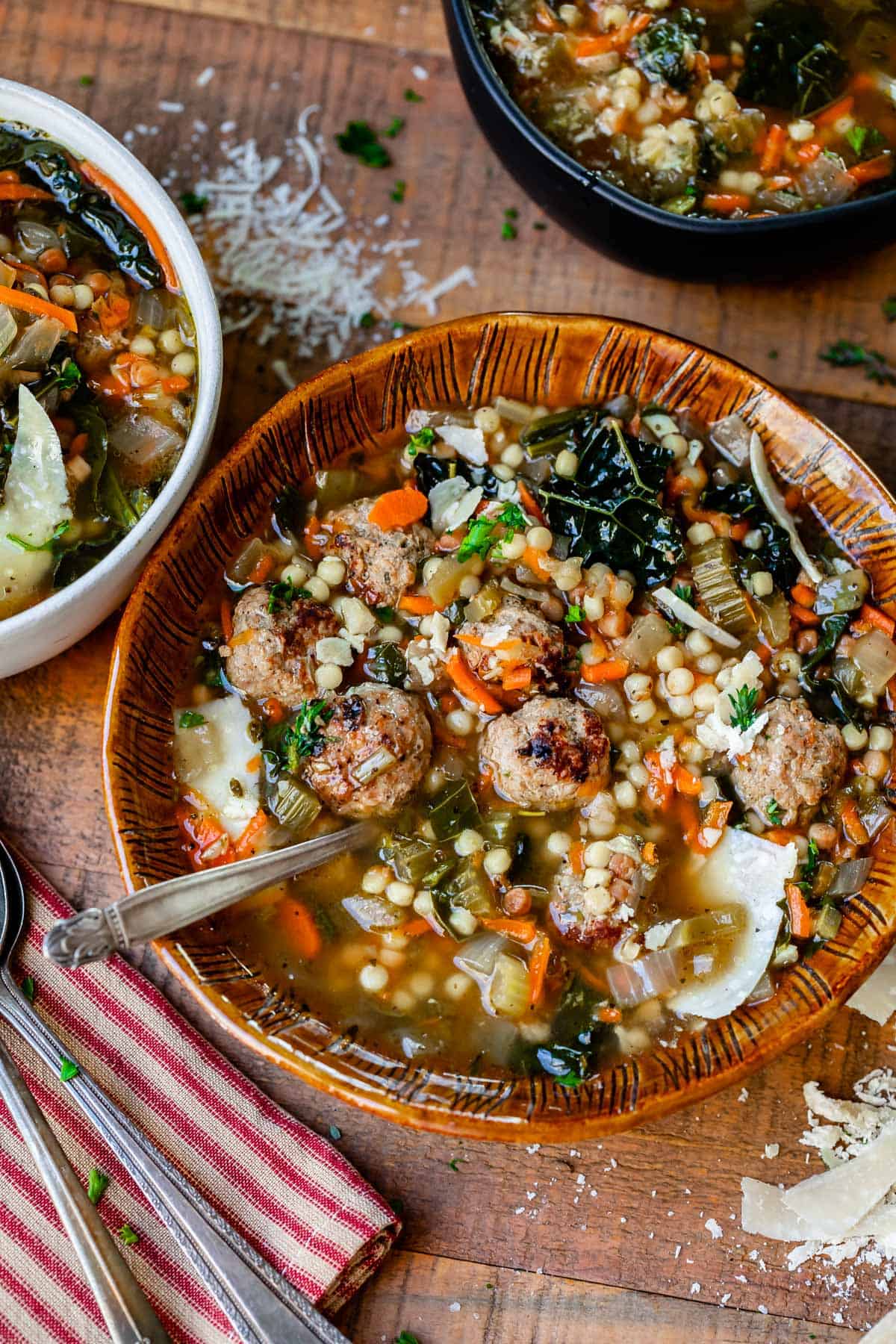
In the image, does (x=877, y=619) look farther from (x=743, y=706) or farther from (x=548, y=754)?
(x=548, y=754)

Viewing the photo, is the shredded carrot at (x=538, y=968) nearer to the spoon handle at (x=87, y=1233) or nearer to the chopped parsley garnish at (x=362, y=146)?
the spoon handle at (x=87, y=1233)

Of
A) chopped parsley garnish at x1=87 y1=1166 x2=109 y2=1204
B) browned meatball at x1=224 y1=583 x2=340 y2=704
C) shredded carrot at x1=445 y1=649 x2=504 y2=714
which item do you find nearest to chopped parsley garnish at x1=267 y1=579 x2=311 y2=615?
browned meatball at x1=224 y1=583 x2=340 y2=704

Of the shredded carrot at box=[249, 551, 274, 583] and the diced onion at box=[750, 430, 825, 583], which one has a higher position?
the diced onion at box=[750, 430, 825, 583]

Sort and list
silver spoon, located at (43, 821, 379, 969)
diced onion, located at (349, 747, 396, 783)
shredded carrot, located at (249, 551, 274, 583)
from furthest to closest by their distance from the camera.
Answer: shredded carrot, located at (249, 551, 274, 583), diced onion, located at (349, 747, 396, 783), silver spoon, located at (43, 821, 379, 969)

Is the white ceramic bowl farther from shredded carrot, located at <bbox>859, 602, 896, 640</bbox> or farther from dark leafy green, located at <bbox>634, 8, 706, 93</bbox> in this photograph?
shredded carrot, located at <bbox>859, 602, 896, 640</bbox>

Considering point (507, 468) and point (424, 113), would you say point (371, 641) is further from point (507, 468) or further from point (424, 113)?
point (424, 113)

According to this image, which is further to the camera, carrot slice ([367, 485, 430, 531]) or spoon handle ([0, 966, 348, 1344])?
carrot slice ([367, 485, 430, 531])

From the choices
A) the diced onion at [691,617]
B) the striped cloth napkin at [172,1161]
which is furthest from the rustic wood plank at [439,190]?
the striped cloth napkin at [172,1161]
